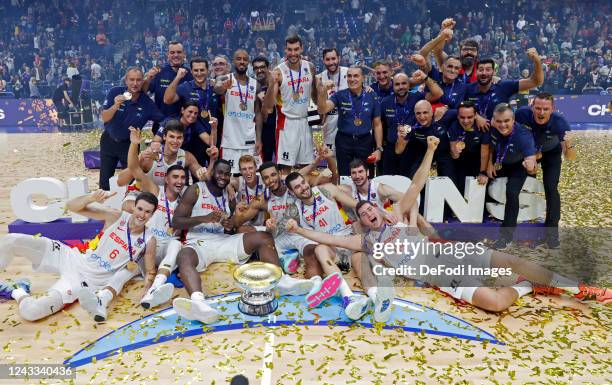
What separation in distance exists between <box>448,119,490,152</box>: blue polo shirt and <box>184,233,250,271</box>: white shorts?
283cm

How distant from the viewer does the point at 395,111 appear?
6.25 metres

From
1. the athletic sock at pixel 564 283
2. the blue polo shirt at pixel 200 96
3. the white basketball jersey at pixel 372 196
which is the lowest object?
the athletic sock at pixel 564 283

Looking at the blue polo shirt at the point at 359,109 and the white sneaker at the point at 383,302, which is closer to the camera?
the white sneaker at the point at 383,302

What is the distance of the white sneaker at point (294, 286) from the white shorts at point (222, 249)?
29.0 inches

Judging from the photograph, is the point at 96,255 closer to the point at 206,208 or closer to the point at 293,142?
the point at 206,208

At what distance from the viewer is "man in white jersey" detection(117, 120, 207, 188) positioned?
5371 millimetres

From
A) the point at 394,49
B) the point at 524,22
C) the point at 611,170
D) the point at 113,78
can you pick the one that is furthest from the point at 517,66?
the point at 113,78

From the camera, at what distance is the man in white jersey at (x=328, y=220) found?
14.0 feet

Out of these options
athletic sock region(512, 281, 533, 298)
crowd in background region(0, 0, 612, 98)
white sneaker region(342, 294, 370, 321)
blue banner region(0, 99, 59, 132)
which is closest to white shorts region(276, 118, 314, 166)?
white sneaker region(342, 294, 370, 321)

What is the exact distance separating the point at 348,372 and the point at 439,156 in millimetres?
3443

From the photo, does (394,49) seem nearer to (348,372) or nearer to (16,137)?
(16,137)

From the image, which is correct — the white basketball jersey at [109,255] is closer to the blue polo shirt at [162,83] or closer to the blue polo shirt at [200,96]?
the blue polo shirt at [200,96]

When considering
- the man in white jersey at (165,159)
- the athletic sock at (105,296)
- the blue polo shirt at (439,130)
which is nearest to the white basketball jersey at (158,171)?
the man in white jersey at (165,159)

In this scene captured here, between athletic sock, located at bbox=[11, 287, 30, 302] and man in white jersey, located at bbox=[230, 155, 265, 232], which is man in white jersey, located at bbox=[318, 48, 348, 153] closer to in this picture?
man in white jersey, located at bbox=[230, 155, 265, 232]
